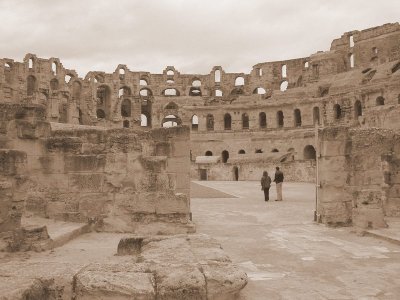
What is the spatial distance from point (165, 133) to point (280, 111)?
39587mm

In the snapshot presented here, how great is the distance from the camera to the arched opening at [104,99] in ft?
179

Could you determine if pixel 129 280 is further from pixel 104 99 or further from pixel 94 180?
pixel 104 99

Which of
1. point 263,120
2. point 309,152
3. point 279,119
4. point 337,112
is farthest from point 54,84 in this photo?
point 337,112

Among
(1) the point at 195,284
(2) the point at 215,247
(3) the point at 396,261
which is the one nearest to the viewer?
(1) the point at 195,284

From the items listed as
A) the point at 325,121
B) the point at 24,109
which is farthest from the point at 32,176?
the point at 325,121

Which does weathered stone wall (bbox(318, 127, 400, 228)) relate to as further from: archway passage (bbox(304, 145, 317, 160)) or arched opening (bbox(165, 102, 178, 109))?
arched opening (bbox(165, 102, 178, 109))

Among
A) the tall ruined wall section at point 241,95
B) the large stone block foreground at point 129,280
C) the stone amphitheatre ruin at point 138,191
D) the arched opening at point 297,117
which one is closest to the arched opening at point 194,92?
the tall ruined wall section at point 241,95

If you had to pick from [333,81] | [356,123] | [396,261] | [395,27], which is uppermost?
[395,27]

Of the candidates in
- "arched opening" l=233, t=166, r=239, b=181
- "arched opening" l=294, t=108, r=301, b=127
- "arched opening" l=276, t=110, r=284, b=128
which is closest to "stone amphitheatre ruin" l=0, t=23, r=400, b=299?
"arched opening" l=233, t=166, r=239, b=181

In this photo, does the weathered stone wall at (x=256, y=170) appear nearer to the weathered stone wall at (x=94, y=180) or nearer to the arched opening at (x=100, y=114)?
the arched opening at (x=100, y=114)

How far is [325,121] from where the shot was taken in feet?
141

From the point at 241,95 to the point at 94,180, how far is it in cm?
4899

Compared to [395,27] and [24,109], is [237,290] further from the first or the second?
[395,27]

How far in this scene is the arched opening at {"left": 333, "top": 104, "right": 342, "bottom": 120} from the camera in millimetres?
42969
